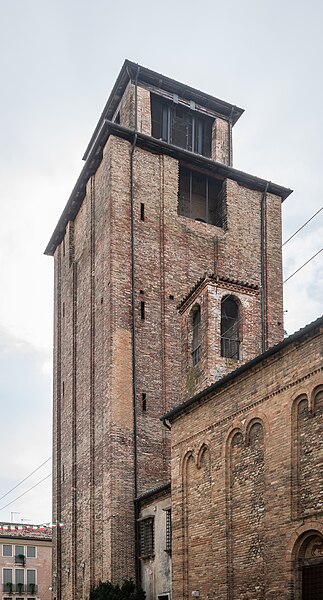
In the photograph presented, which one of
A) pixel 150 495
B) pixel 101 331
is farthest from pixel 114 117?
pixel 150 495

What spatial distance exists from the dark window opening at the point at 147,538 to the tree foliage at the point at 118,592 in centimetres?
108

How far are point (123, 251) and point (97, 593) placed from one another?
12489mm

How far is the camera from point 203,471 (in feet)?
61.1

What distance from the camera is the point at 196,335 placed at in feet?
73.2

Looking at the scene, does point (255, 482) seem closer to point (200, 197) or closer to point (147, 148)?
point (147, 148)

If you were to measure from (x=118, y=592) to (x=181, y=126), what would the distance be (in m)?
20.7

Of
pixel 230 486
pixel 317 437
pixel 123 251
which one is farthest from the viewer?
pixel 123 251

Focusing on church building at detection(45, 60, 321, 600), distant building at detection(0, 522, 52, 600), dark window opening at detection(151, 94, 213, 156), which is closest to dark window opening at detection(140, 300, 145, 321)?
church building at detection(45, 60, 321, 600)

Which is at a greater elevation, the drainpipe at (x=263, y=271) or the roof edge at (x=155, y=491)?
the drainpipe at (x=263, y=271)

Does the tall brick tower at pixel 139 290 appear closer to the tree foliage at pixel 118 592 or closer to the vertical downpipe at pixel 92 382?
the vertical downpipe at pixel 92 382

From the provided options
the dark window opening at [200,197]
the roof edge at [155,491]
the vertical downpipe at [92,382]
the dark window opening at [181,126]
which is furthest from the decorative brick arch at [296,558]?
the dark window opening at [181,126]

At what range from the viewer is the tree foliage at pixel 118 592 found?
23.0m

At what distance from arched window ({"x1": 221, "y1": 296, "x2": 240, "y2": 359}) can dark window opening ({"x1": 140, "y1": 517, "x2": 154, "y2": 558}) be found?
6410 millimetres

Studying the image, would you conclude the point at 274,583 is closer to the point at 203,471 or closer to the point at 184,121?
the point at 203,471
